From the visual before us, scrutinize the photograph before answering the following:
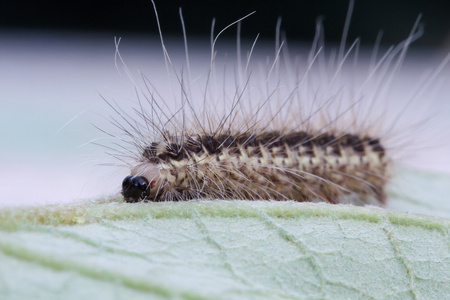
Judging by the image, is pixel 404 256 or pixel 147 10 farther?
pixel 147 10

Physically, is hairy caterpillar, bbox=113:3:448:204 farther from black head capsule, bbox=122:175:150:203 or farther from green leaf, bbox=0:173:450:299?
green leaf, bbox=0:173:450:299

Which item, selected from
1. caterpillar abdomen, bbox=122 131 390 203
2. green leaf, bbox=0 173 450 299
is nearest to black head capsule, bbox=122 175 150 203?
caterpillar abdomen, bbox=122 131 390 203

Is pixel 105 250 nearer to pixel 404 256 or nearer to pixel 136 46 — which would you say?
pixel 404 256

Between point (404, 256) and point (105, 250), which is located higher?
point (105, 250)

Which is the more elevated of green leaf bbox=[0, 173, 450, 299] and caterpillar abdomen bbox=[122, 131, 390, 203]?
caterpillar abdomen bbox=[122, 131, 390, 203]

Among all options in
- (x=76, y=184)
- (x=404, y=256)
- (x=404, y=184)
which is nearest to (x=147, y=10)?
(x=76, y=184)

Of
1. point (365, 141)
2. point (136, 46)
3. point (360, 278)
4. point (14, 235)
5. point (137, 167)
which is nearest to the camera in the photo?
point (14, 235)
